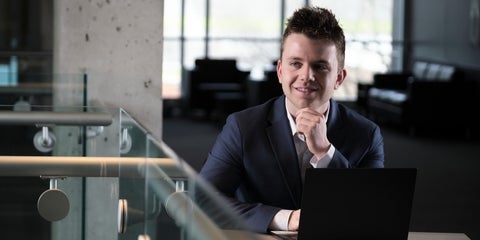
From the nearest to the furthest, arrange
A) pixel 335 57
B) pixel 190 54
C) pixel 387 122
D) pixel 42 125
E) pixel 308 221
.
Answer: pixel 308 221, pixel 335 57, pixel 42 125, pixel 387 122, pixel 190 54

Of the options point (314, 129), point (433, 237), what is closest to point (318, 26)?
point (314, 129)

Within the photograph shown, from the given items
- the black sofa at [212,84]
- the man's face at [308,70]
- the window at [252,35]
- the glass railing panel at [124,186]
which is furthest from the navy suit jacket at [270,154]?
the window at [252,35]

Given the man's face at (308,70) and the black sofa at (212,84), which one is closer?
the man's face at (308,70)

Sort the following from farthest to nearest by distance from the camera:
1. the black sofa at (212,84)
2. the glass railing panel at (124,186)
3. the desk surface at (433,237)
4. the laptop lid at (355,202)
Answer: the black sofa at (212,84)
the desk surface at (433,237)
the laptop lid at (355,202)
the glass railing panel at (124,186)

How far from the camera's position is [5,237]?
3416 millimetres

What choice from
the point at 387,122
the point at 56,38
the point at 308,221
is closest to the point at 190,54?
the point at 387,122

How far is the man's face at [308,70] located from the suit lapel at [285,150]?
11cm

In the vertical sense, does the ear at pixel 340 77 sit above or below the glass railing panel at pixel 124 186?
above

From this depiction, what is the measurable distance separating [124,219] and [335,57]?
2.39 ft

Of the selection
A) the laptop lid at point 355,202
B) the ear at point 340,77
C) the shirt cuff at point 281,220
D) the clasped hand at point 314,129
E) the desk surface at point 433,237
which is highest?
the ear at point 340,77

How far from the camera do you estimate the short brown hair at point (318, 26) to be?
2781 mm

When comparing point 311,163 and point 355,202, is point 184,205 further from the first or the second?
point 311,163

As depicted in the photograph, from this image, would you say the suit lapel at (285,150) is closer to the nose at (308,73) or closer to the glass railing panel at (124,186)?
the nose at (308,73)

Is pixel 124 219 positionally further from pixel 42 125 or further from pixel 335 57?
pixel 42 125
